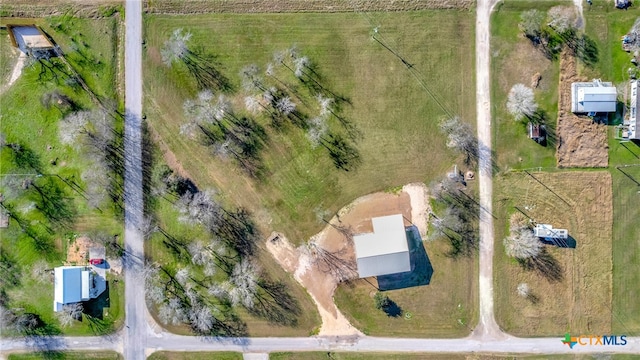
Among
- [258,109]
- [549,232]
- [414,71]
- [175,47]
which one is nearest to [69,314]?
[258,109]

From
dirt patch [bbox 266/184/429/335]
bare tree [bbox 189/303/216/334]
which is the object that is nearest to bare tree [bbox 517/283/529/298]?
dirt patch [bbox 266/184/429/335]

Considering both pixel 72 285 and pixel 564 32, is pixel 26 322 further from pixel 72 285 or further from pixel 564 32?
pixel 564 32

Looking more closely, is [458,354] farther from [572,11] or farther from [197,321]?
[572,11]

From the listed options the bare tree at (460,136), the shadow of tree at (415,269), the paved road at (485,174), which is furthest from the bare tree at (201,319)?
the bare tree at (460,136)

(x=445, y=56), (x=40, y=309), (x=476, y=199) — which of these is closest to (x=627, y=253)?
(x=476, y=199)

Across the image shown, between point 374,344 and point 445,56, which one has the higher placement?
point 445,56

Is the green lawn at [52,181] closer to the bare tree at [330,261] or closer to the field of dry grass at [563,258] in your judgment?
the bare tree at [330,261]
